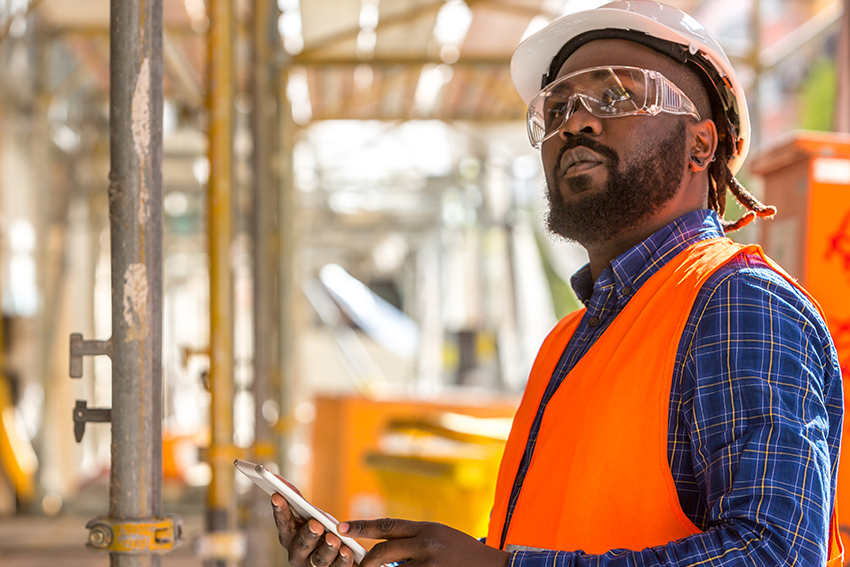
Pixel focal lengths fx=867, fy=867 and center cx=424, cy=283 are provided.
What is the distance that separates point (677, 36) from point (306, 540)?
142 cm

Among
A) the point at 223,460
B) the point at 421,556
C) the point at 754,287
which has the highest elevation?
the point at 754,287

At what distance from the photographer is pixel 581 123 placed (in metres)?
2.08

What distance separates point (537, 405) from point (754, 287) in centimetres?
71

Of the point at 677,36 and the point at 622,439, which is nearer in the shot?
the point at 622,439

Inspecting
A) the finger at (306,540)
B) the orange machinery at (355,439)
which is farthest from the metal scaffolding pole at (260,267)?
the finger at (306,540)

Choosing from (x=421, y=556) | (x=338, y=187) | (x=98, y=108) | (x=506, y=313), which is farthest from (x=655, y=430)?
(x=338, y=187)

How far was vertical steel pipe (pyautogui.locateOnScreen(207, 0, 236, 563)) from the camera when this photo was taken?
14.8 feet

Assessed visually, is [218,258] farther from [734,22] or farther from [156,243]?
[734,22]

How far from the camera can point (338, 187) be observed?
19.5m

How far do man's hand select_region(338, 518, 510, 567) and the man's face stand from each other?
0.88 metres

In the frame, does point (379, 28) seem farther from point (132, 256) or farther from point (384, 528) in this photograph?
point (384, 528)

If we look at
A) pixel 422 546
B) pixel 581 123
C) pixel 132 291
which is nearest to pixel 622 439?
pixel 422 546

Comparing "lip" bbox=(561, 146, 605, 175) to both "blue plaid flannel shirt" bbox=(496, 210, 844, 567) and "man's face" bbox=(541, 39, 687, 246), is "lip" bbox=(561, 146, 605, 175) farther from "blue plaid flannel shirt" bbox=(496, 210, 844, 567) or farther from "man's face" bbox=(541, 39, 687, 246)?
"blue plaid flannel shirt" bbox=(496, 210, 844, 567)

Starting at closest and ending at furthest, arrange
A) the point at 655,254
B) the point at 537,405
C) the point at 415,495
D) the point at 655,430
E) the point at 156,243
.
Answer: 1. the point at 655,430
2. the point at 655,254
3. the point at 537,405
4. the point at 156,243
5. the point at 415,495
